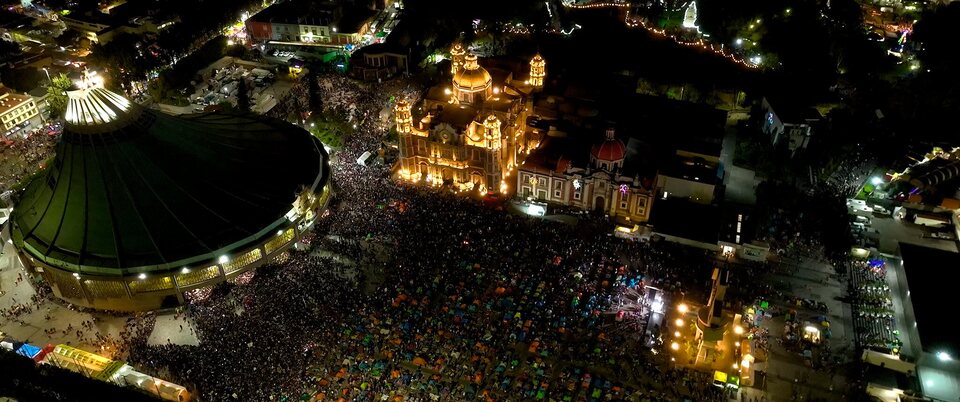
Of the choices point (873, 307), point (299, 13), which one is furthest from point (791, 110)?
point (299, 13)

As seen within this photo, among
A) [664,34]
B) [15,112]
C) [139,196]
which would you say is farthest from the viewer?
[664,34]

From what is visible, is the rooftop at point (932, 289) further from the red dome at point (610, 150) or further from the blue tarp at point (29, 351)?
the blue tarp at point (29, 351)

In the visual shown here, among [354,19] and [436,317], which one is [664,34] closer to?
[354,19]

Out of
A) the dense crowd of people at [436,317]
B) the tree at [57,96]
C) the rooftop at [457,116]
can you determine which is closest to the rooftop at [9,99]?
the tree at [57,96]

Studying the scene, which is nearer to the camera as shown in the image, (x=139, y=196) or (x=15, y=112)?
(x=139, y=196)

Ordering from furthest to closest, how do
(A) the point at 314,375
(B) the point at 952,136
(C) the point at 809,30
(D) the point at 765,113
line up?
1. (C) the point at 809,30
2. (D) the point at 765,113
3. (B) the point at 952,136
4. (A) the point at 314,375

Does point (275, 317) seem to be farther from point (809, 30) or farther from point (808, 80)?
point (809, 30)

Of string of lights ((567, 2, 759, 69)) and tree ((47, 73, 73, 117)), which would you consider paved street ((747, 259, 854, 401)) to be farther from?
tree ((47, 73, 73, 117))

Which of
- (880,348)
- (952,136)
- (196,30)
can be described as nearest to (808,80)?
(952,136)
